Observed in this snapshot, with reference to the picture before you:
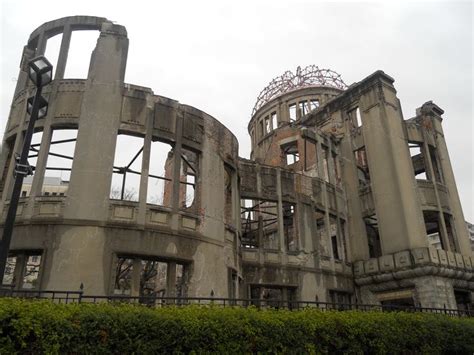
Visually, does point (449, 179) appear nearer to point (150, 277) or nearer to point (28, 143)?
point (150, 277)

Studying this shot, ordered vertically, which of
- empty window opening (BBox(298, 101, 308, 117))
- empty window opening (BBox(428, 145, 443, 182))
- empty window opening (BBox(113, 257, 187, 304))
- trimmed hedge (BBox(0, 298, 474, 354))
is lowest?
trimmed hedge (BBox(0, 298, 474, 354))

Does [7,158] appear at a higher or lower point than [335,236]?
higher

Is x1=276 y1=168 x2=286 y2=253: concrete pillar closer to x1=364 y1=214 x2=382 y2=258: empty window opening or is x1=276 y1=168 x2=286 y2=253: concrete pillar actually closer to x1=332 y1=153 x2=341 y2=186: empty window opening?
x1=332 y1=153 x2=341 y2=186: empty window opening

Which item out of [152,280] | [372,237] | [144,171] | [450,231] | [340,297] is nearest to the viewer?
[144,171]

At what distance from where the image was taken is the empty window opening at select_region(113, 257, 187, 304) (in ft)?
38.1

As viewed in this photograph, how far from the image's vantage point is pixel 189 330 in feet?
23.8

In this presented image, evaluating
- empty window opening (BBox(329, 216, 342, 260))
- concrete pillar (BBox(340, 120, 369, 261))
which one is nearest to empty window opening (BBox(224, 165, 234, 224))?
empty window opening (BBox(329, 216, 342, 260))

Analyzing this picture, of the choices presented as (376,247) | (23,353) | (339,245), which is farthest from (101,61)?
(376,247)

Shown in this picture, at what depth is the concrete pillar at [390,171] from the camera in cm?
2055

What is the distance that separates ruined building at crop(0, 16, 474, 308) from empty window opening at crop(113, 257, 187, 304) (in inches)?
2.7

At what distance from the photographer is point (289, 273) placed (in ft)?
62.1

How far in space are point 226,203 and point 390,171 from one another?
35.1 feet

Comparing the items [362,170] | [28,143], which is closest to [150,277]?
[362,170]

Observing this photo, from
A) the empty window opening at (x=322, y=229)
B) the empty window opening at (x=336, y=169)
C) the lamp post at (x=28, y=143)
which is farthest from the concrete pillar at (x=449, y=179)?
the lamp post at (x=28, y=143)
